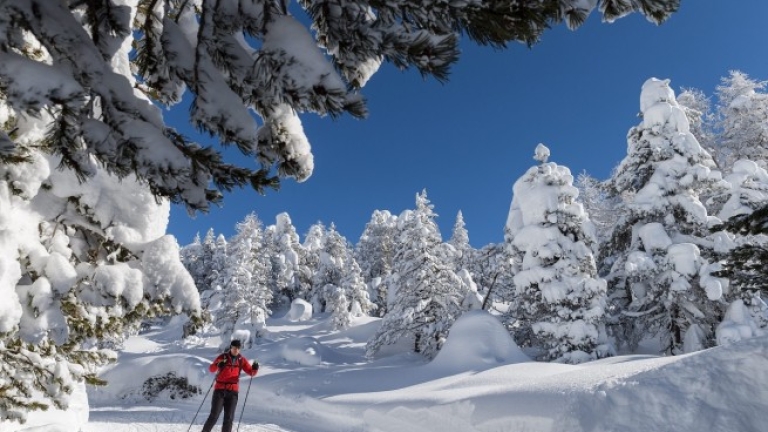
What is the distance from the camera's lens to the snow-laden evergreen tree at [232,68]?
5.79 feet

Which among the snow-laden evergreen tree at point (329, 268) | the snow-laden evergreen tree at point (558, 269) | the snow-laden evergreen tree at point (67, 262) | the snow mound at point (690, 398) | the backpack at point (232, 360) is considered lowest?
the snow mound at point (690, 398)

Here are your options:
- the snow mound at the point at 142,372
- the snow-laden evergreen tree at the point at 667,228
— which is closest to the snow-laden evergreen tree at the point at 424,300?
the snow-laden evergreen tree at the point at 667,228

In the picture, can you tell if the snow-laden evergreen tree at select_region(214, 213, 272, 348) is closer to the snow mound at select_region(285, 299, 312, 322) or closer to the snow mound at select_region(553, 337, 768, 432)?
the snow mound at select_region(285, 299, 312, 322)

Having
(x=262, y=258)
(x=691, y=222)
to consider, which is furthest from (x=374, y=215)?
(x=691, y=222)

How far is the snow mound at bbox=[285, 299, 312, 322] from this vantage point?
57750 millimetres

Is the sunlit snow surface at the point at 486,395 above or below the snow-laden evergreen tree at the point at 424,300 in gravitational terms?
below

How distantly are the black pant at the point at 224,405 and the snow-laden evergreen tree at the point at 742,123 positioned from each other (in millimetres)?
32532

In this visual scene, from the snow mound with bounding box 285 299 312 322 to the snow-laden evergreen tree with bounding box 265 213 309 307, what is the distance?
6666 mm

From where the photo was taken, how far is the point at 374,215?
66.0m

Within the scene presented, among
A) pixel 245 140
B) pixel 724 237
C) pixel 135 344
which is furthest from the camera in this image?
pixel 135 344

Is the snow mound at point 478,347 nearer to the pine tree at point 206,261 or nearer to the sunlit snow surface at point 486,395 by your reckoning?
the sunlit snow surface at point 486,395

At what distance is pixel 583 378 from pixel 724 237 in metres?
11.4

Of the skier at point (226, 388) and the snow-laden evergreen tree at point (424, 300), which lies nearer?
the skier at point (226, 388)

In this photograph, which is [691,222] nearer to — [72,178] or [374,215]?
[72,178]
